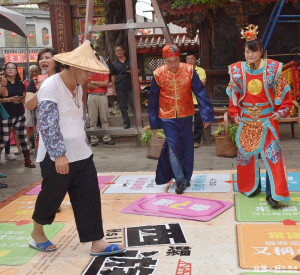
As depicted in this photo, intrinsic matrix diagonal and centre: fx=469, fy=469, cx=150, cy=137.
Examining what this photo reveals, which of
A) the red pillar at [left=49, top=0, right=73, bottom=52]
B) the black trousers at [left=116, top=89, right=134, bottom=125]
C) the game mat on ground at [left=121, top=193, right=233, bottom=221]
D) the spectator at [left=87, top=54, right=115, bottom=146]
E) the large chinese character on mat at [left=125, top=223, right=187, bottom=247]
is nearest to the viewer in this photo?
the large chinese character on mat at [left=125, top=223, right=187, bottom=247]

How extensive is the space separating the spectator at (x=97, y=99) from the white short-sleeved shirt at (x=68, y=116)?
18.1 ft

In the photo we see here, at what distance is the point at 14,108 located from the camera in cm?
740

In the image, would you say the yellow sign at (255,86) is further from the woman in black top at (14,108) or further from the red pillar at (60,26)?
the red pillar at (60,26)

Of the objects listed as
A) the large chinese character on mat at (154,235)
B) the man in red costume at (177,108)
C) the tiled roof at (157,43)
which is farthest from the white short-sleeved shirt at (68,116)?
the tiled roof at (157,43)

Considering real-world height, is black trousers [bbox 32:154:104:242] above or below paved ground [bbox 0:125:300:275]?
above

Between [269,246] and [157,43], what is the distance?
1443cm

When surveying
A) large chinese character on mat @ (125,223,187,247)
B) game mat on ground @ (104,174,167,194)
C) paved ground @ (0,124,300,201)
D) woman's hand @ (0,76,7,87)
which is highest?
woman's hand @ (0,76,7,87)

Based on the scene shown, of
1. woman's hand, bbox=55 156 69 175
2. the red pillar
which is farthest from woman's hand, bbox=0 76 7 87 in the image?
the red pillar

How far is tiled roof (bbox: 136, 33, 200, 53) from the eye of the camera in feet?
56.3

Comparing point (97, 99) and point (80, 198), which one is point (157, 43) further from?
point (80, 198)

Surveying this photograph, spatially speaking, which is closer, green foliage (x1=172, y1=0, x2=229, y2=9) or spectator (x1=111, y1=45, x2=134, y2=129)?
spectator (x1=111, y1=45, x2=134, y2=129)

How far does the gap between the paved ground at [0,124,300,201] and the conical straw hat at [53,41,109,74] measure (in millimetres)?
2918

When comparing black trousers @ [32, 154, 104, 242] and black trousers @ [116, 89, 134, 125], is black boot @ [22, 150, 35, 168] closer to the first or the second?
black trousers @ [116, 89, 134, 125]

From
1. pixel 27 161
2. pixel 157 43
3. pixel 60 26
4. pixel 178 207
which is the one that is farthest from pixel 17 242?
pixel 157 43
